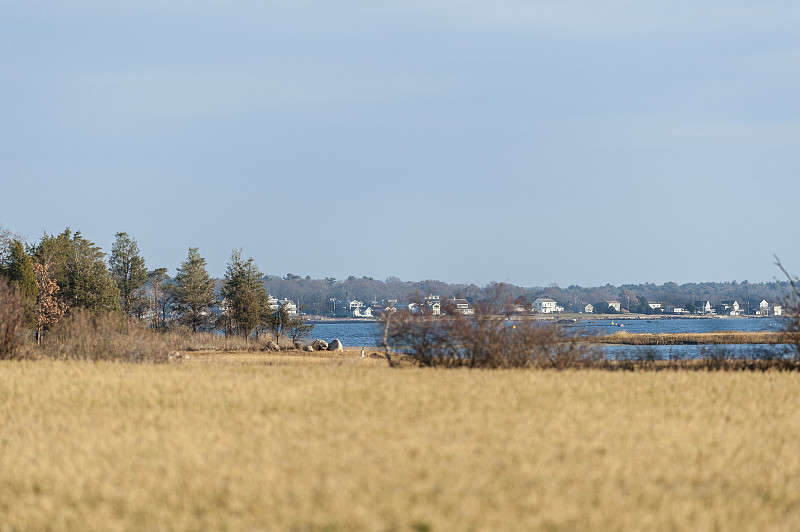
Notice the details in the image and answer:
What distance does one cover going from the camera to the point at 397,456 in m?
12.3

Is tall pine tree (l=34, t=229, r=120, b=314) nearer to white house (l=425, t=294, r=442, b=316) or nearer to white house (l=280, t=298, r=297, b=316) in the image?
white house (l=280, t=298, r=297, b=316)

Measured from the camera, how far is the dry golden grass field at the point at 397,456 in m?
9.84

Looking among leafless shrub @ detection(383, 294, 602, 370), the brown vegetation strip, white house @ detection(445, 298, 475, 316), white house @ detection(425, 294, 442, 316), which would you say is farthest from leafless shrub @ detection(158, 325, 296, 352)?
white house @ detection(445, 298, 475, 316)

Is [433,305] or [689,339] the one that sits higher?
[433,305]

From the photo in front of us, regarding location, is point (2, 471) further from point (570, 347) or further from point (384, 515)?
point (570, 347)

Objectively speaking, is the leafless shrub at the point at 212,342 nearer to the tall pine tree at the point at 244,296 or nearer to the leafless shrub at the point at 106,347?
the tall pine tree at the point at 244,296

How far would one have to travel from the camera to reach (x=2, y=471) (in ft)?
41.6

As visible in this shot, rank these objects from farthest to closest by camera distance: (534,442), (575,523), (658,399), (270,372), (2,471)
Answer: (270,372) < (658,399) < (534,442) < (2,471) < (575,523)

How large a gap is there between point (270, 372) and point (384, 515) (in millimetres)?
16720

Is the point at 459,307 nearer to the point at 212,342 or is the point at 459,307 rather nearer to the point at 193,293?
the point at 212,342

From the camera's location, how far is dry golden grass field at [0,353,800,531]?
9.84 m

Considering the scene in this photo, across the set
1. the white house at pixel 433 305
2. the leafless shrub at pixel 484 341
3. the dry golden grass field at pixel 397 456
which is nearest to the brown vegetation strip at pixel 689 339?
the white house at pixel 433 305

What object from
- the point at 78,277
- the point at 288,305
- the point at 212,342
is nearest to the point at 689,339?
the point at 212,342

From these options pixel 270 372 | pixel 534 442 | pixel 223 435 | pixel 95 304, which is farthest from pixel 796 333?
pixel 95 304
